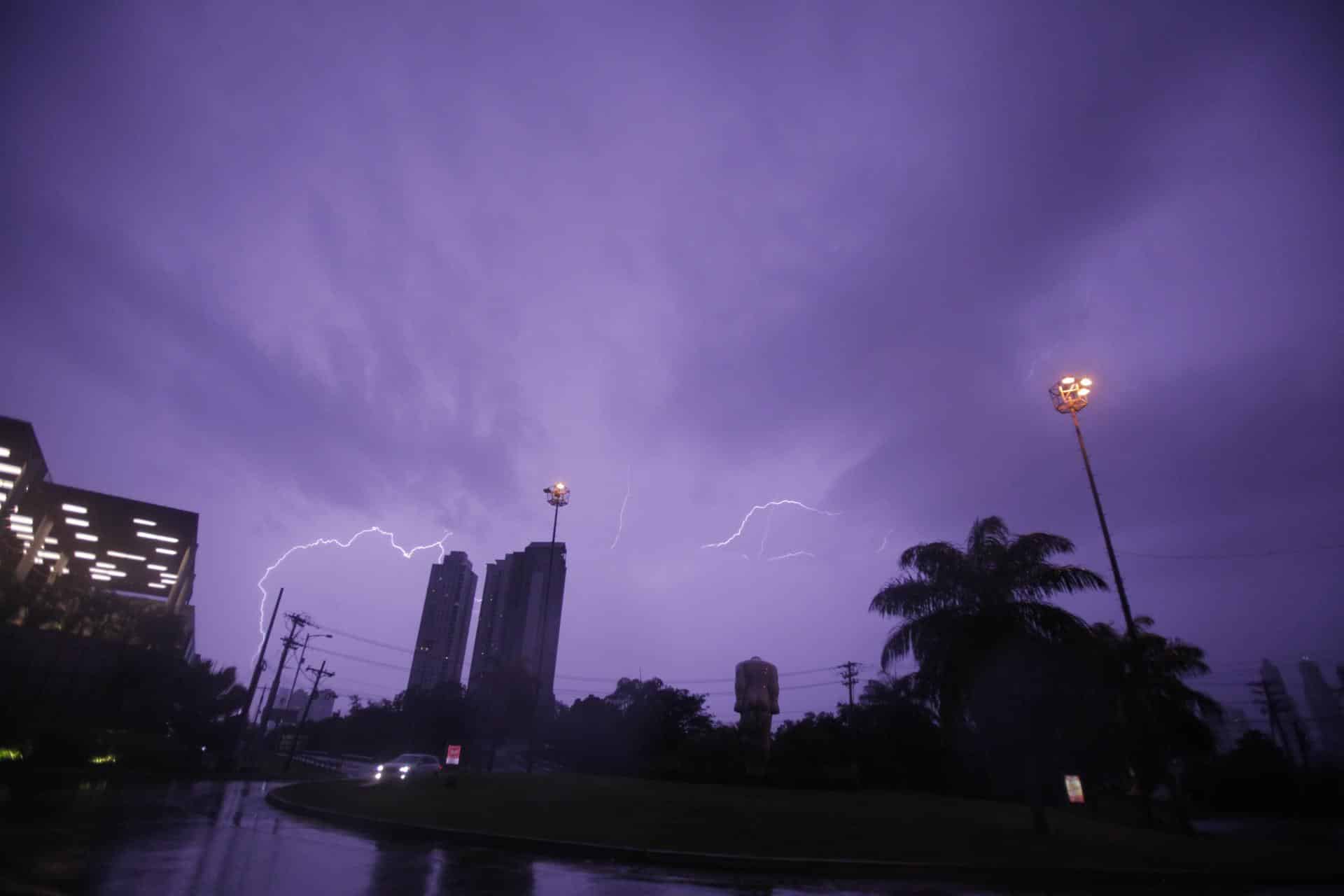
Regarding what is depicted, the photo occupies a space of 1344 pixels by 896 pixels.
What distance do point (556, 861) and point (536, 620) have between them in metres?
77.3

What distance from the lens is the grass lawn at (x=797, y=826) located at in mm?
13195

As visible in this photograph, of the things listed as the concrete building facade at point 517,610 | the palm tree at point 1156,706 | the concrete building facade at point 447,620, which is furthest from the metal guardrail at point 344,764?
the palm tree at point 1156,706

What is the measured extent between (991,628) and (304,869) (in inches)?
712

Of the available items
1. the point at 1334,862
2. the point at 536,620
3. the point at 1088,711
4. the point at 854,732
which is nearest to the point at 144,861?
the point at 1334,862

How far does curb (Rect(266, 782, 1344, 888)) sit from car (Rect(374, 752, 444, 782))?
17.8 meters

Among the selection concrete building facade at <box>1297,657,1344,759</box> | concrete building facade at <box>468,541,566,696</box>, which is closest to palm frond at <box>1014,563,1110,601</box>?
concrete building facade at <box>468,541,566,696</box>

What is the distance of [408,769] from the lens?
3059cm

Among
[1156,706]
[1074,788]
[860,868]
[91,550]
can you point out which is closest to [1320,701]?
[1156,706]

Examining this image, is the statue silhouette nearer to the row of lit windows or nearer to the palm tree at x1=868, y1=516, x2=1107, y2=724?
the palm tree at x1=868, y1=516, x2=1107, y2=724

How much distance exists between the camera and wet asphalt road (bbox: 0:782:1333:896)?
26.6 feet

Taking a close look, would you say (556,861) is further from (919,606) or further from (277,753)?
(277,753)

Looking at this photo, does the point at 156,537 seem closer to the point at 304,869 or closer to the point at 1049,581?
the point at 304,869

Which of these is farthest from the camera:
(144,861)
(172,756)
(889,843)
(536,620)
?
(536,620)

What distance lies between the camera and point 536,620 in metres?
86.2
